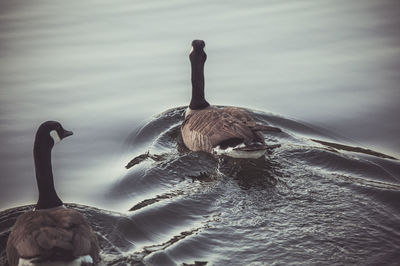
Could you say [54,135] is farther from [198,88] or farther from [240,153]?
[198,88]

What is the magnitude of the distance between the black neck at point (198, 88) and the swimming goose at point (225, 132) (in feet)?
0.78

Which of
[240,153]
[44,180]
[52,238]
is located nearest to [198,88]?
[240,153]

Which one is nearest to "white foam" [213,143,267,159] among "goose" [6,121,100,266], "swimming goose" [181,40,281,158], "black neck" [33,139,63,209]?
"swimming goose" [181,40,281,158]

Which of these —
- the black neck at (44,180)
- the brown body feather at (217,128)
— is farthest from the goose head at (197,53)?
the black neck at (44,180)

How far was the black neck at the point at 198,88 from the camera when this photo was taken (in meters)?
11.3

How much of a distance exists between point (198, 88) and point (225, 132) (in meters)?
1.83

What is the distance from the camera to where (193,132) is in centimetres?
1044

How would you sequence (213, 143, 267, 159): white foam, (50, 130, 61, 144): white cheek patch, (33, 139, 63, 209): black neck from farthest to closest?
1. (213, 143, 267, 159): white foam
2. (50, 130, 61, 144): white cheek patch
3. (33, 139, 63, 209): black neck

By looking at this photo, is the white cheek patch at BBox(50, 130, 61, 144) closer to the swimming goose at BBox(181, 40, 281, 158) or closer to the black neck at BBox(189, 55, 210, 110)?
the swimming goose at BBox(181, 40, 281, 158)

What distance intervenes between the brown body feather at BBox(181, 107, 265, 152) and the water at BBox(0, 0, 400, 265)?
26 cm

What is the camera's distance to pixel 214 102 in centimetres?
1212

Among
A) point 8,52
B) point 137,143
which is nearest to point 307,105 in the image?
point 137,143

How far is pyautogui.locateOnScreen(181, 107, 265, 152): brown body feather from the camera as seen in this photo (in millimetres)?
9609

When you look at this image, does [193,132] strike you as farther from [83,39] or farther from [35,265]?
[83,39]
